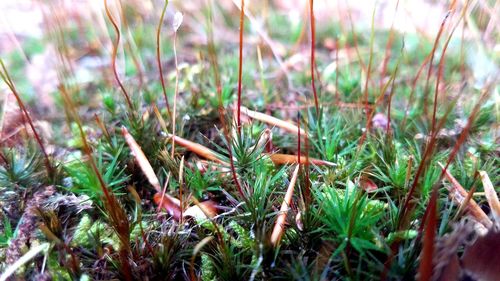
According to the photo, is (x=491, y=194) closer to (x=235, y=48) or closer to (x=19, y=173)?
(x=19, y=173)

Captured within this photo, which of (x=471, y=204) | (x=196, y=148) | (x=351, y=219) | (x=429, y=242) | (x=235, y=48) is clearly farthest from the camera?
(x=235, y=48)

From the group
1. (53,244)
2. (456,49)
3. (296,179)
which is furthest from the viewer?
(456,49)

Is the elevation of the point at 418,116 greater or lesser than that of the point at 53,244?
greater

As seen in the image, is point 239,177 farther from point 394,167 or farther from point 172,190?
point 394,167

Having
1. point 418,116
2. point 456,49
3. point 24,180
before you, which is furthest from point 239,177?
point 456,49

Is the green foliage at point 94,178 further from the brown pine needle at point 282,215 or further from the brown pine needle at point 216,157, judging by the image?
the brown pine needle at point 282,215

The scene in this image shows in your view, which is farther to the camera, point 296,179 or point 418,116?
point 418,116

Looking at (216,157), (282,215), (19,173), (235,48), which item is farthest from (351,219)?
(235,48)
